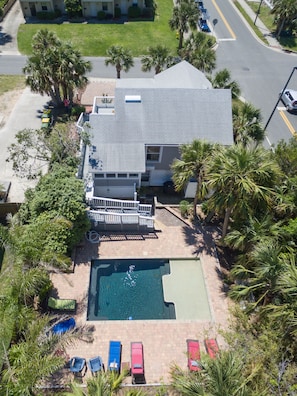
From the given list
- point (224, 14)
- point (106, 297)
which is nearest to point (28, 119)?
point (106, 297)

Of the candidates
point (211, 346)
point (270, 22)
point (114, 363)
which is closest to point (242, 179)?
point (211, 346)

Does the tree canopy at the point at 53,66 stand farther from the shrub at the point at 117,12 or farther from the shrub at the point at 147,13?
the shrub at the point at 147,13

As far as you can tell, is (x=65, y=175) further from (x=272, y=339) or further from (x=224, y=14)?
(x=224, y=14)

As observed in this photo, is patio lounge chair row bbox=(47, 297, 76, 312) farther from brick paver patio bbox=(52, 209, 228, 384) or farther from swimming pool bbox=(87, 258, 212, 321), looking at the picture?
swimming pool bbox=(87, 258, 212, 321)

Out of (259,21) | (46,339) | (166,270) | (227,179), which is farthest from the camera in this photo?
(259,21)

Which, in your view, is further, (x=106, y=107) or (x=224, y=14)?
(x=224, y=14)

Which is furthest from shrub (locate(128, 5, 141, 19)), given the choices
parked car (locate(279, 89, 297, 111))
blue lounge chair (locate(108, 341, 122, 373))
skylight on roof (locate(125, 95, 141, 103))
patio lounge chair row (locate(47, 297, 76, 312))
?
blue lounge chair (locate(108, 341, 122, 373))

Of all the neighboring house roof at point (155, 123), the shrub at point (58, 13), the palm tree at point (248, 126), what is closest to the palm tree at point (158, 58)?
the neighboring house roof at point (155, 123)

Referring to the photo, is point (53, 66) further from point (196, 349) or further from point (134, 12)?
point (134, 12)

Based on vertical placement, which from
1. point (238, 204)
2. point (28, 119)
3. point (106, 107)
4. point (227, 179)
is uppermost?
point (227, 179)
